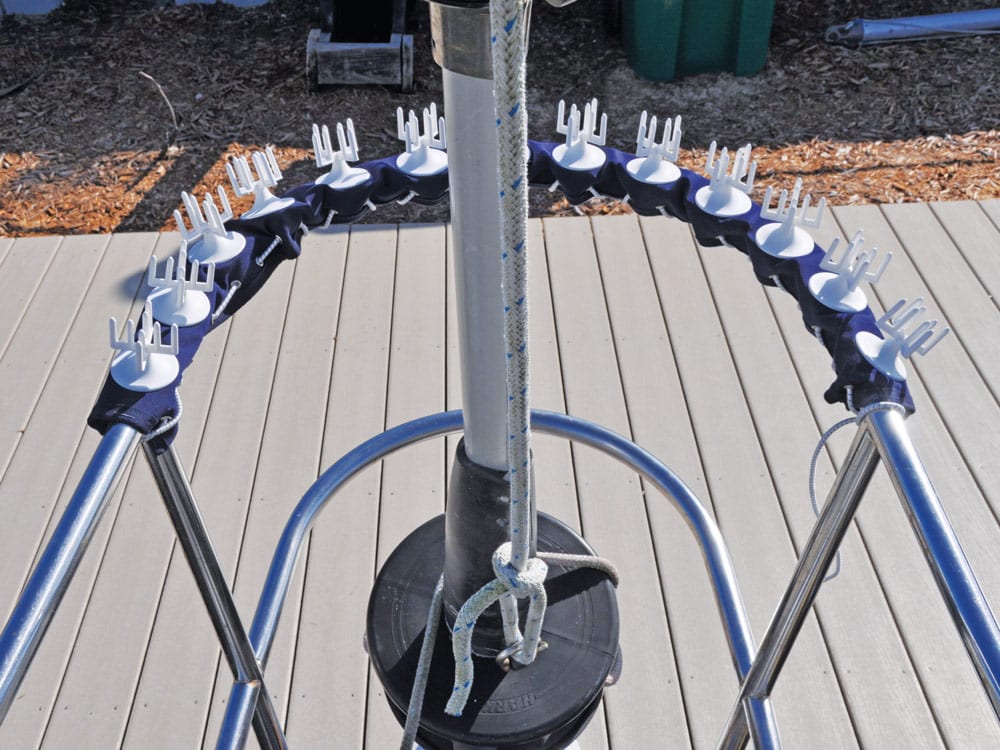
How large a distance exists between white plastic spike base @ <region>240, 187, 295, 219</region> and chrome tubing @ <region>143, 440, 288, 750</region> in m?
0.40

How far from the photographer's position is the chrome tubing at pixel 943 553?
75cm

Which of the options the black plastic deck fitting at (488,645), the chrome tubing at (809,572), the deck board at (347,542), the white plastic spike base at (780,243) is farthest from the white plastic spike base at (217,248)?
the deck board at (347,542)

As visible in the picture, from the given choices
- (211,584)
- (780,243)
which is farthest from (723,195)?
(211,584)

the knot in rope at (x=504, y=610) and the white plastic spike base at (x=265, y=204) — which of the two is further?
the white plastic spike base at (x=265, y=204)

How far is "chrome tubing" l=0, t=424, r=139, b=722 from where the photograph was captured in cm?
75

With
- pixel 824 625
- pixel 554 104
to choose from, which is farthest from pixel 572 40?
pixel 824 625

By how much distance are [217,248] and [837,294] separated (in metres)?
0.75

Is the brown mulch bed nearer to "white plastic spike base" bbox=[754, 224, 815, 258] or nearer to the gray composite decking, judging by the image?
the gray composite decking

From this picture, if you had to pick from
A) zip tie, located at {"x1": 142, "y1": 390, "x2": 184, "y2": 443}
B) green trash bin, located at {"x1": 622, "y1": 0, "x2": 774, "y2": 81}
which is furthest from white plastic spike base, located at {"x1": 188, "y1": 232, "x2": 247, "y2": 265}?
green trash bin, located at {"x1": 622, "y1": 0, "x2": 774, "y2": 81}

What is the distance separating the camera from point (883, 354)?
1017 millimetres

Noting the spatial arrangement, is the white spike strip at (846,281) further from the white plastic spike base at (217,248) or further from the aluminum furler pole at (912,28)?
the aluminum furler pole at (912,28)

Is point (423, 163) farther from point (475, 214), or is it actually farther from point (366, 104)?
point (366, 104)

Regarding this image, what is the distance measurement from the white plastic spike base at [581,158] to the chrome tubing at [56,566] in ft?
2.34

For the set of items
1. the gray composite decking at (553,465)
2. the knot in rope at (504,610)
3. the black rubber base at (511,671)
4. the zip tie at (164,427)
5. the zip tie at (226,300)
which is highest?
the zip tie at (164,427)
